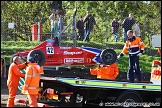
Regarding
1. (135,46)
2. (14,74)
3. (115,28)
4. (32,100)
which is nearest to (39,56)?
(14,74)

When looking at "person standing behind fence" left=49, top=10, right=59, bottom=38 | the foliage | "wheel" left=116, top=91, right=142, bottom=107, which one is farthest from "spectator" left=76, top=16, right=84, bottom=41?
"wheel" left=116, top=91, right=142, bottom=107

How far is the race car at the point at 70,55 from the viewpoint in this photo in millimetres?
14000

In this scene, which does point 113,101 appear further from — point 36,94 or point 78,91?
point 36,94

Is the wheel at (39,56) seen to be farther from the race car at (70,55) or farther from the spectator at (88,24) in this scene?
the spectator at (88,24)

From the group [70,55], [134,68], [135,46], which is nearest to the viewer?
[135,46]

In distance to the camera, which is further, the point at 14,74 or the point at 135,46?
the point at 135,46

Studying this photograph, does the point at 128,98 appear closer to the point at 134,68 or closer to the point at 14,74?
the point at 134,68

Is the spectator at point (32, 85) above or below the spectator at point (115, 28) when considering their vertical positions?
below

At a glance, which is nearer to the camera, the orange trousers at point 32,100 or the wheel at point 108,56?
the orange trousers at point 32,100

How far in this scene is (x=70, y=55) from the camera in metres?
14.3

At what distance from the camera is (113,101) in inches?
443

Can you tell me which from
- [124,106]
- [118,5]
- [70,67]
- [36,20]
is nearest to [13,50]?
[36,20]

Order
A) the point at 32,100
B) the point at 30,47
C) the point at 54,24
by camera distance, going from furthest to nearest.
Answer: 1. the point at 30,47
2. the point at 54,24
3. the point at 32,100

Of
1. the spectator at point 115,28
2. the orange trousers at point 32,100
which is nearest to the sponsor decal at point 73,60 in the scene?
the orange trousers at point 32,100
